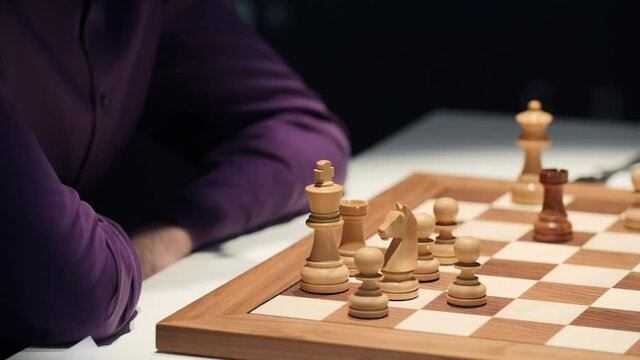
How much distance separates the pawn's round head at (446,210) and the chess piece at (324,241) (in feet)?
0.64

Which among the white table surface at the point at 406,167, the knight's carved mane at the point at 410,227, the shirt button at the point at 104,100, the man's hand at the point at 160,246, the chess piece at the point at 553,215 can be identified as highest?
the shirt button at the point at 104,100

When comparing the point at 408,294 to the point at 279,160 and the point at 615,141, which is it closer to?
the point at 279,160

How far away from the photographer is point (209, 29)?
2.30 m

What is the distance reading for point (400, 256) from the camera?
63.6 inches

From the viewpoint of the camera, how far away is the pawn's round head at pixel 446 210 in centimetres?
181

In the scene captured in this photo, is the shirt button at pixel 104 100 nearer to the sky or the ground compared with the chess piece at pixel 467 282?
nearer to the sky

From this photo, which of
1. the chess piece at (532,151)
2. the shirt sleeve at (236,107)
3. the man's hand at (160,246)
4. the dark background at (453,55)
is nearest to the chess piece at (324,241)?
the man's hand at (160,246)

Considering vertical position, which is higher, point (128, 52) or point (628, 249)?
point (128, 52)

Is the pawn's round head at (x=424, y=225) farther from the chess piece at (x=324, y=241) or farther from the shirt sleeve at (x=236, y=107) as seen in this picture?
the shirt sleeve at (x=236, y=107)

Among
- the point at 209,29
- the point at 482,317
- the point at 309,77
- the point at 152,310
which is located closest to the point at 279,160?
the point at 209,29

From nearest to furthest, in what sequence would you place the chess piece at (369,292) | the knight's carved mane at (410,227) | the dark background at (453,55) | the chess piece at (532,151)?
the chess piece at (369,292), the knight's carved mane at (410,227), the chess piece at (532,151), the dark background at (453,55)

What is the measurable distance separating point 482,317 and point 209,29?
3.22 ft

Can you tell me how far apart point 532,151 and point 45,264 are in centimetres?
97

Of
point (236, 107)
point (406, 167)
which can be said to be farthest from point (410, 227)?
point (406, 167)
